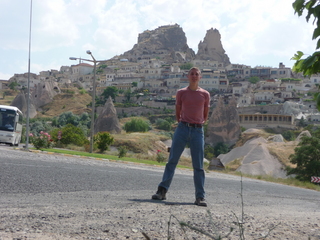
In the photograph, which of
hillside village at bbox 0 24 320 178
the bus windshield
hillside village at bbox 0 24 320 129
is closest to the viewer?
the bus windshield

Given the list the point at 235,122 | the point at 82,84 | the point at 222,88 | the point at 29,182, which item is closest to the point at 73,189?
the point at 29,182

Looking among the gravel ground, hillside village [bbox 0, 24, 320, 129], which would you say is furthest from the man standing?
hillside village [bbox 0, 24, 320, 129]

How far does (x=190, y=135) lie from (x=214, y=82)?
11766 cm

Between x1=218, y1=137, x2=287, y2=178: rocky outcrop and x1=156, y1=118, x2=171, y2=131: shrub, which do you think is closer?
x1=218, y1=137, x2=287, y2=178: rocky outcrop

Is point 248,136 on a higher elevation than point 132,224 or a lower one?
higher

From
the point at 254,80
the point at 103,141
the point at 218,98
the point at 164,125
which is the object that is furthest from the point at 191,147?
the point at 254,80

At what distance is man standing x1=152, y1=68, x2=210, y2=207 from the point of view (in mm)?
6770

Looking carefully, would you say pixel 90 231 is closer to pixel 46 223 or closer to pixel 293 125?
pixel 46 223

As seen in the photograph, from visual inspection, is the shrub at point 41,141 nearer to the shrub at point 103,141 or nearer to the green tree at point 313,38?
the shrub at point 103,141

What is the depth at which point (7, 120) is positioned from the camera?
2592cm

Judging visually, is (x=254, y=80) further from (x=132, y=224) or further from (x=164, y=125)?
(x=132, y=224)

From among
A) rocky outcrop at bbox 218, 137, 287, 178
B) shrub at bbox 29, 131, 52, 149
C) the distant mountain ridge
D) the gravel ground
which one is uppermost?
the distant mountain ridge

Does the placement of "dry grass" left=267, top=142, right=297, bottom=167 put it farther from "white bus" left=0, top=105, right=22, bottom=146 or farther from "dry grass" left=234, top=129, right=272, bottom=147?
"white bus" left=0, top=105, right=22, bottom=146

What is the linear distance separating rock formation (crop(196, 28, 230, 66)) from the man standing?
168 m
